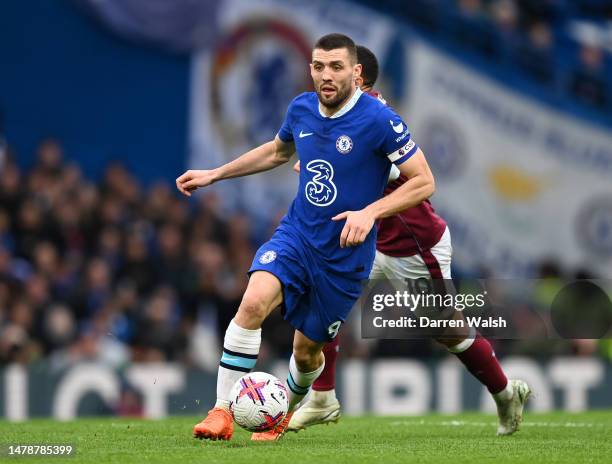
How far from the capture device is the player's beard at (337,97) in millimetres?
7293

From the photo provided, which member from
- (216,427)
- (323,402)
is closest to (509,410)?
(323,402)

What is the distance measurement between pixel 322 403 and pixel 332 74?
2.27 metres

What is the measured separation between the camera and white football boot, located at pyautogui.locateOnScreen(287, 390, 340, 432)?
838 centimetres

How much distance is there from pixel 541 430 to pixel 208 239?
24.9ft

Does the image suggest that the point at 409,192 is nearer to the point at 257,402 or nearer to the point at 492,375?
the point at 257,402

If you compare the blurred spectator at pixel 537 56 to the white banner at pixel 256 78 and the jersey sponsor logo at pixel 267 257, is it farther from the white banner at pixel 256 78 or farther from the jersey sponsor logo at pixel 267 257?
the jersey sponsor logo at pixel 267 257

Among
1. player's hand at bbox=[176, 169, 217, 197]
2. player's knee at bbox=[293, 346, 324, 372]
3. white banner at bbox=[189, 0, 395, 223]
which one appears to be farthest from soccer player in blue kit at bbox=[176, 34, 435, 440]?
white banner at bbox=[189, 0, 395, 223]

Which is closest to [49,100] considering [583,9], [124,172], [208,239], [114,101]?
[114,101]

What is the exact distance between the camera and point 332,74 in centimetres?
724

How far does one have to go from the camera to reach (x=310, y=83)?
17.6 meters

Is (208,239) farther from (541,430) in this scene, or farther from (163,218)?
(541,430)

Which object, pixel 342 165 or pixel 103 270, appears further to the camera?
pixel 103 270

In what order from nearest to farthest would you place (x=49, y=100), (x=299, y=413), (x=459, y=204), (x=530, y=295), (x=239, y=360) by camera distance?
1. (x=239, y=360)
2. (x=299, y=413)
3. (x=530, y=295)
4. (x=49, y=100)
5. (x=459, y=204)

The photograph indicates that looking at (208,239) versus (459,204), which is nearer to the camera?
(208,239)
